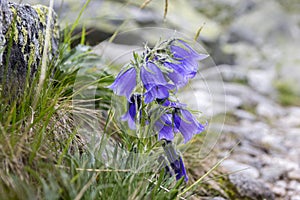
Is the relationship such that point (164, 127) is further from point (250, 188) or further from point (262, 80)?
point (262, 80)

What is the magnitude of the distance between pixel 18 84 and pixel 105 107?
0.65 metres

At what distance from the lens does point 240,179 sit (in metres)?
2.14

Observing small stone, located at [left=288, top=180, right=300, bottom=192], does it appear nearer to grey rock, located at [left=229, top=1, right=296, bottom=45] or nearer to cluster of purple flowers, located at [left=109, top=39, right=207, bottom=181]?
cluster of purple flowers, located at [left=109, top=39, right=207, bottom=181]

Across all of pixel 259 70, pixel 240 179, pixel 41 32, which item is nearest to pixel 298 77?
pixel 259 70

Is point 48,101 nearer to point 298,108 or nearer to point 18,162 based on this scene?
point 18,162

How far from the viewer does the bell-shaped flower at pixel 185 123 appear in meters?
1.42

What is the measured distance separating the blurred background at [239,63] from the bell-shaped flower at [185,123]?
32cm

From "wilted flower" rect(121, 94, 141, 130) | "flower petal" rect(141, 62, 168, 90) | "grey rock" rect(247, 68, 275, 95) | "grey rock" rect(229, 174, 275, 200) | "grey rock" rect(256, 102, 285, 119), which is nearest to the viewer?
"flower petal" rect(141, 62, 168, 90)

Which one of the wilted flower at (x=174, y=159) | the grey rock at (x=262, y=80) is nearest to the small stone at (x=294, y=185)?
the wilted flower at (x=174, y=159)

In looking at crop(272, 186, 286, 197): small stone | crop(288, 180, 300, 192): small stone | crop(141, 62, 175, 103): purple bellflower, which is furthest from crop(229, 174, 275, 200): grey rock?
crop(141, 62, 175, 103): purple bellflower

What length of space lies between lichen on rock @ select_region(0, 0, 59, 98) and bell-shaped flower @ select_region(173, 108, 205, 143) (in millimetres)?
489

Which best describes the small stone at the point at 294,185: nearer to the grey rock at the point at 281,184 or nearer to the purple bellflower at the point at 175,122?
the grey rock at the point at 281,184

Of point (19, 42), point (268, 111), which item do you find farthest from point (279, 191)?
point (268, 111)

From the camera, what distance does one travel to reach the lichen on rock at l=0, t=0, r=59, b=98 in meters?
1.46
